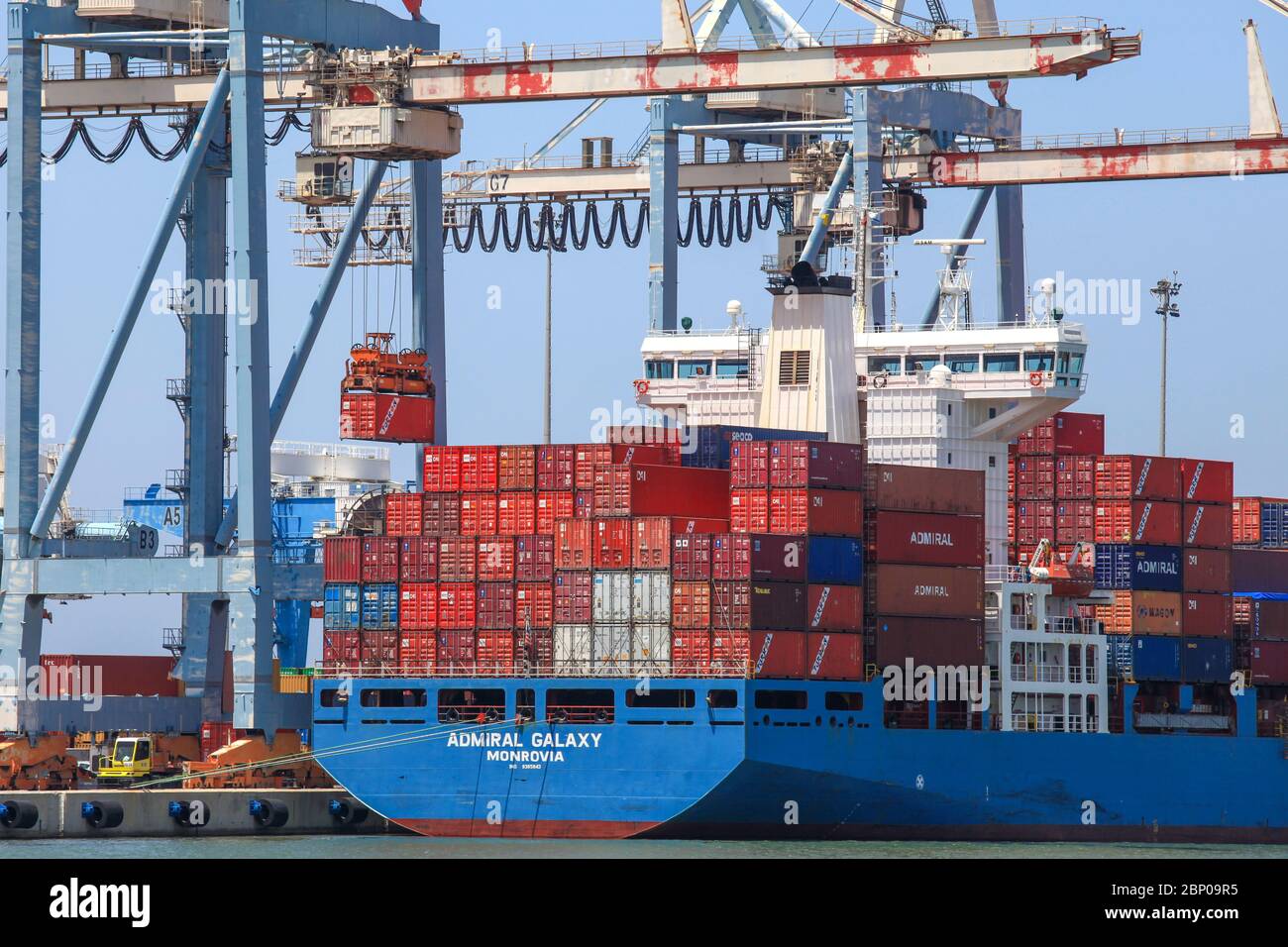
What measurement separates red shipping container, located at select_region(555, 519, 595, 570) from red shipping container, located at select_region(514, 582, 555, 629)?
2.02 ft

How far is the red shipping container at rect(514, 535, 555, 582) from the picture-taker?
138 ft

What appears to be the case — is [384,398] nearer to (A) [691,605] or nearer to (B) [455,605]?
(B) [455,605]

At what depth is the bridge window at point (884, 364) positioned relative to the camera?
168 ft

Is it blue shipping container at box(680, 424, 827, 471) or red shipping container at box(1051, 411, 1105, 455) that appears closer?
blue shipping container at box(680, 424, 827, 471)

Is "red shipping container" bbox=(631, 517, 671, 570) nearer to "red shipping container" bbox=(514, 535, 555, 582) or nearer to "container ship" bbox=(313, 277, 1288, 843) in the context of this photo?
"container ship" bbox=(313, 277, 1288, 843)

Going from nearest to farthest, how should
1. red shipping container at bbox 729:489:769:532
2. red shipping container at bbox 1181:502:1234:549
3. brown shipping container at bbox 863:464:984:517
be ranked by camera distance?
red shipping container at bbox 729:489:769:532 → brown shipping container at bbox 863:464:984:517 → red shipping container at bbox 1181:502:1234:549

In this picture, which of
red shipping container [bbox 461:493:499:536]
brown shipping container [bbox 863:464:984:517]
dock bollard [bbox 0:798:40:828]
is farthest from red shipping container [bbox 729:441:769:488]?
dock bollard [bbox 0:798:40:828]

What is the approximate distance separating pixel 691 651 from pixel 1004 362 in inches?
525

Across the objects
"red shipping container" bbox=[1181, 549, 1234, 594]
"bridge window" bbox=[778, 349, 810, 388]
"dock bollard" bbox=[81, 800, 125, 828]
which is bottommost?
"dock bollard" bbox=[81, 800, 125, 828]

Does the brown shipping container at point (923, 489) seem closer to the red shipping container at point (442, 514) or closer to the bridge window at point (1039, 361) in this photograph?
the bridge window at point (1039, 361)

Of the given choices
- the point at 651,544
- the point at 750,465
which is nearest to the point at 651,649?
the point at 651,544

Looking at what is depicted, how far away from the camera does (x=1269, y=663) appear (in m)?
50.6

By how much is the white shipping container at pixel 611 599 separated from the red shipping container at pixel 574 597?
0.11 metres
